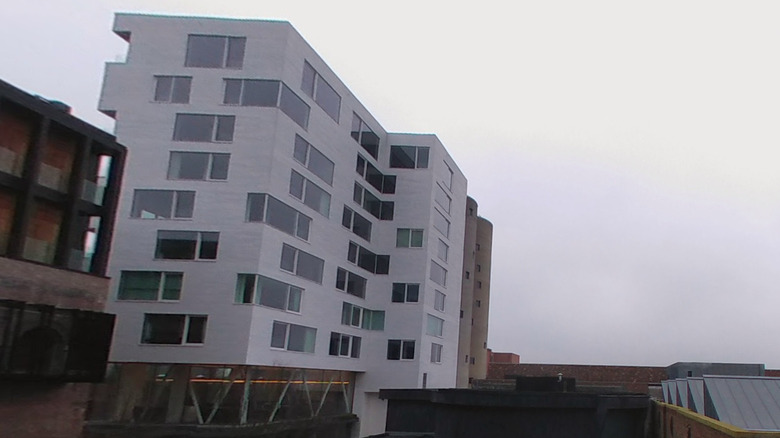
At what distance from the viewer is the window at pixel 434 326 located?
56.7 meters

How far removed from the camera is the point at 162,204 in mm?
39188

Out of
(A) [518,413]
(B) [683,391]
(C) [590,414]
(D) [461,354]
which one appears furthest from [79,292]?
(D) [461,354]

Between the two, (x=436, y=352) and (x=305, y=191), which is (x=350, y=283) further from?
(x=436, y=352)

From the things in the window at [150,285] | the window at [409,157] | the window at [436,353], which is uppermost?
the window at [409,157]

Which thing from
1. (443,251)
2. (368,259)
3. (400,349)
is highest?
(443,251)

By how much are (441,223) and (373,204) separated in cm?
827

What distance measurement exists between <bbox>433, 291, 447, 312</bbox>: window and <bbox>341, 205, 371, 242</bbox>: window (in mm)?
9553

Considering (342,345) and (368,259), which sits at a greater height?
(368,259)

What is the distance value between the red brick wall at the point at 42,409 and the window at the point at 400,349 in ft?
92.4

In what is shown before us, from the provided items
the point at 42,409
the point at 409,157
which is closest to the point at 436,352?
the point at 409,157

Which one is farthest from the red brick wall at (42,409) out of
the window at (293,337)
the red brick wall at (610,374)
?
the red brick wall at (610,374)

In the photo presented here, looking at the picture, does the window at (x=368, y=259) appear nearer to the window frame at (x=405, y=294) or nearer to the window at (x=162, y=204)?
the window frame at (x=405, y=294)

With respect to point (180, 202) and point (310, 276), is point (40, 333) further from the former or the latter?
point (310, 276)

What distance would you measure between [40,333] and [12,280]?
254 centimetres
